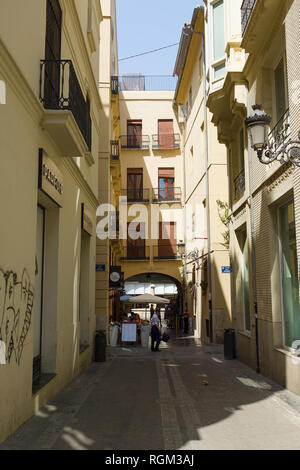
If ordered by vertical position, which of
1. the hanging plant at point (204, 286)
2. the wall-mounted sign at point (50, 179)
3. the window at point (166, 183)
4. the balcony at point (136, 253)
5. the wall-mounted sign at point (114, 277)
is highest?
the window at point (166, 183)

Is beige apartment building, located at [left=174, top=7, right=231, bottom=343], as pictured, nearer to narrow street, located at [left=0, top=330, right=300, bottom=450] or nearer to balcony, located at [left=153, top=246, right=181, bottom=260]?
balcony, located at [left=153, top=246, right=181, bottom=260]

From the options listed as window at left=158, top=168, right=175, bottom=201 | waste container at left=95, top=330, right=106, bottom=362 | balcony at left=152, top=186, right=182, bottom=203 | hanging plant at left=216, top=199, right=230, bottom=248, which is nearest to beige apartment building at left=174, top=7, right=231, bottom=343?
hanging plant at left=216, top=199, right=230, bottom=248

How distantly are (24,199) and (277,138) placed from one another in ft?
19.1

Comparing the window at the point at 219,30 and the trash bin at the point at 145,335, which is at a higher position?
the window at the point at 219,30

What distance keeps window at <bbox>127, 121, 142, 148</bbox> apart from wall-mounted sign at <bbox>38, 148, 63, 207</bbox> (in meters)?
24.0

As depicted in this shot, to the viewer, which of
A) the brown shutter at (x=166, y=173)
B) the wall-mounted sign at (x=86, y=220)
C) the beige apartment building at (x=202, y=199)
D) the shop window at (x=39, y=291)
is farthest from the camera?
the brown shutter at (x=166, y=173)

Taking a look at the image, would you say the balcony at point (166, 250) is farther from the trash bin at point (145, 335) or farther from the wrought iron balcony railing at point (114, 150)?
the trash bin at point (145, 335)

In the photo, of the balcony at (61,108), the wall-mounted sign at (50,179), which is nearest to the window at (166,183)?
the balcony at (61,108)

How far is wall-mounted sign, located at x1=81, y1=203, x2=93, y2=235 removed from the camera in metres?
12.4

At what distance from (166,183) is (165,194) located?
0.84m

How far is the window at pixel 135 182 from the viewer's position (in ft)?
106

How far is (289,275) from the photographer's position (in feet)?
32.8

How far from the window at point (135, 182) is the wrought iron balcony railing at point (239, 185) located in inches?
672

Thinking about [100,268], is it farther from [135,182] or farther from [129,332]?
[135,182]
